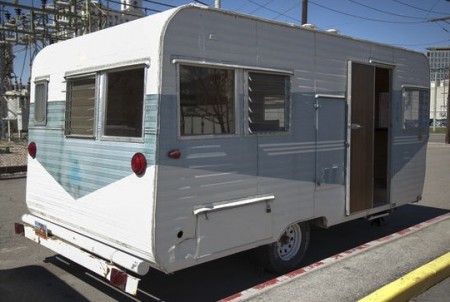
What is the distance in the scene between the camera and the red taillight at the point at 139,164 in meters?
3.88

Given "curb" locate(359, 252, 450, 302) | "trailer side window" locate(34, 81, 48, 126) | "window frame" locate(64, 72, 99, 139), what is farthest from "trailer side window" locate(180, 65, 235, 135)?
"trailer side window" locate(34, 81, 48, 126)

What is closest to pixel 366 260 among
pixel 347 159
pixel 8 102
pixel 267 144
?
pixel 347 159

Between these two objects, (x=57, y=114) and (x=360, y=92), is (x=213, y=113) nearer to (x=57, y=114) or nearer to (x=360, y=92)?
Result: (x=57, y=114)

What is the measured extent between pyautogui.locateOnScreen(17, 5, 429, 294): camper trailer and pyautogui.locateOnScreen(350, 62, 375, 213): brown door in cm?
Answer: 3

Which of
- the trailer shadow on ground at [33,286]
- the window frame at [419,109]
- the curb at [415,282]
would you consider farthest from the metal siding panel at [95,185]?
the window frame at [419,109]

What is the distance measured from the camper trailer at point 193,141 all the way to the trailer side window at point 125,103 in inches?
0.6

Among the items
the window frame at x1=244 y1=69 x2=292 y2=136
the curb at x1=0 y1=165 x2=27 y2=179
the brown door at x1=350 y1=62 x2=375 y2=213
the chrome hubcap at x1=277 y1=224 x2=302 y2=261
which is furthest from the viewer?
the curb at x1=0 y1=165 x2=27 y2=179

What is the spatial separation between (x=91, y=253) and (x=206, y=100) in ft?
6.07

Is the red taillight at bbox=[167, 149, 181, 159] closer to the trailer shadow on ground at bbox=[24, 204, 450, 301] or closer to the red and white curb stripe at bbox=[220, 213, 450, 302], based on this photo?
the red and white curb stripe at bbox=[220, 213, 450, 302]

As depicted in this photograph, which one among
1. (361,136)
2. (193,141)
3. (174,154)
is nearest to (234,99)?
(193,141)

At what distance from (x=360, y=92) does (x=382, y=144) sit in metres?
1.76

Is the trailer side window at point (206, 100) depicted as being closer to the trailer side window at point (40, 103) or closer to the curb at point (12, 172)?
the trailer side window at point (40, 103)

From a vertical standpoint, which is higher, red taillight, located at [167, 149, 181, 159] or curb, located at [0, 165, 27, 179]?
red taillight, located at [167, 149, 181, 159]

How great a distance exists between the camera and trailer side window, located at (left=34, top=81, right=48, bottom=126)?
533cm
